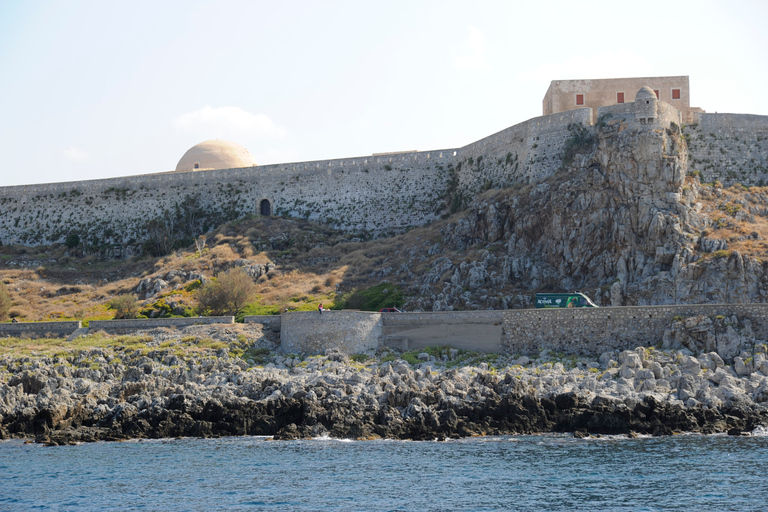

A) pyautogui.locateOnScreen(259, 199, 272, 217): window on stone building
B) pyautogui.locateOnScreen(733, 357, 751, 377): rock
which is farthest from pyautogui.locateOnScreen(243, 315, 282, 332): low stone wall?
pyautogui.locateOnScreen(259, 199, 272, 217): window on stone building

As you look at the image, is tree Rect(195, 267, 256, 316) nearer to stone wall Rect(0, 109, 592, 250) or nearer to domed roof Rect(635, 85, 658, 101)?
stone wall Rect(0, 109, 592, 250)

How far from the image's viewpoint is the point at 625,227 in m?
42.6

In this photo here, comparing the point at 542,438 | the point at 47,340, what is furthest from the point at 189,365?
the point at 542,438

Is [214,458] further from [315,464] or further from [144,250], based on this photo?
[144,250]

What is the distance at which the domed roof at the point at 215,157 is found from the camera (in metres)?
69.8

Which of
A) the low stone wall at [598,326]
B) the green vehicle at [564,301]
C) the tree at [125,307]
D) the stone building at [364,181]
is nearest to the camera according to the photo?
the low stone wall at [598,326]

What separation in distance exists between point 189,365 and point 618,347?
17.3 meters

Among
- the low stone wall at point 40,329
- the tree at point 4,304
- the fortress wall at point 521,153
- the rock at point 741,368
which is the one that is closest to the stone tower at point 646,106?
the fortress wall at point 521,153

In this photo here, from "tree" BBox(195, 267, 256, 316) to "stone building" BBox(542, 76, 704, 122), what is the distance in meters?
20.5

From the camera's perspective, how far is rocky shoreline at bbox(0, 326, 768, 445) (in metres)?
28.5

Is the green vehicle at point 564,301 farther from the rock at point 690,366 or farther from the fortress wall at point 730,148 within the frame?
the fortress wall at point 730,148

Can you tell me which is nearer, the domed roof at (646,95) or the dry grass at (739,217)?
the dry grass at (739,217)

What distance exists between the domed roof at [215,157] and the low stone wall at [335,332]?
Result: 32.1 metres

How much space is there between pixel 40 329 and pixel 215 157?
97.2ft
